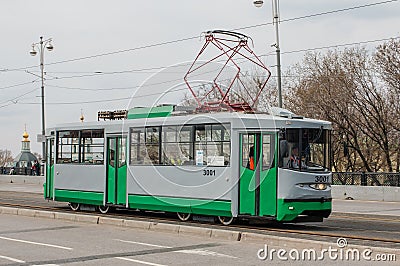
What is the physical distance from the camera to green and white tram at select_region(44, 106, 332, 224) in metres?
17.3

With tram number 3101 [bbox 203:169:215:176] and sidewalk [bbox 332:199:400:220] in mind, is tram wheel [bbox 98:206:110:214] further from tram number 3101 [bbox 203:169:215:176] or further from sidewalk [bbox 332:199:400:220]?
sidewalk [bbox 332:199:400:220]

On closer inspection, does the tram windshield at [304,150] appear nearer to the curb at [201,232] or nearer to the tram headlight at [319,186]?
the tram headlight at [319,186]

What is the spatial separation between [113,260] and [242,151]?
6.53 m

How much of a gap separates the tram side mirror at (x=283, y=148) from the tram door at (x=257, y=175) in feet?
0.58

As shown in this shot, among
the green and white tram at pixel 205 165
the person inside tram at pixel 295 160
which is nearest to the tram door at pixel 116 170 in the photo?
the green and white tram at pixel 205 165

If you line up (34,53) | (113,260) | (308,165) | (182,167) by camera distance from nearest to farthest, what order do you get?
1. (113,260)
2. (308,165)
3. (182,167)
4. (34,53)

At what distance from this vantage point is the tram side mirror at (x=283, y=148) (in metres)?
17.2

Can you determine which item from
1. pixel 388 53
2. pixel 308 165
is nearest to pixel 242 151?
pixel 308 165

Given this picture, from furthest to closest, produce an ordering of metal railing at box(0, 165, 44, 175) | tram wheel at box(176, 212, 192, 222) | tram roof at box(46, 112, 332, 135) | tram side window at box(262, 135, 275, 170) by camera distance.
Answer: metal railing at box(0, 165, 44, 175), tram wheel at box(176, 212, 192, 222), tram roof at box(46, 112, 332, 135), tram side window at box(262, 135, 275, 170)

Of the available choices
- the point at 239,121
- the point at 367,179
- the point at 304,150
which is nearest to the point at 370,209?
the point at 367,179

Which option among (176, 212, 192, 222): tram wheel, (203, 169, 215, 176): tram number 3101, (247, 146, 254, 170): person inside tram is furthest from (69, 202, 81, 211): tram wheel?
(247, 146, 254, 170): person inside tram

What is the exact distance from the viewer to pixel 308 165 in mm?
17422

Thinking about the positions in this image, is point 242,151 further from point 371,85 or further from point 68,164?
point 371,85

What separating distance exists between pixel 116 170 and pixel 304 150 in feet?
21.9
